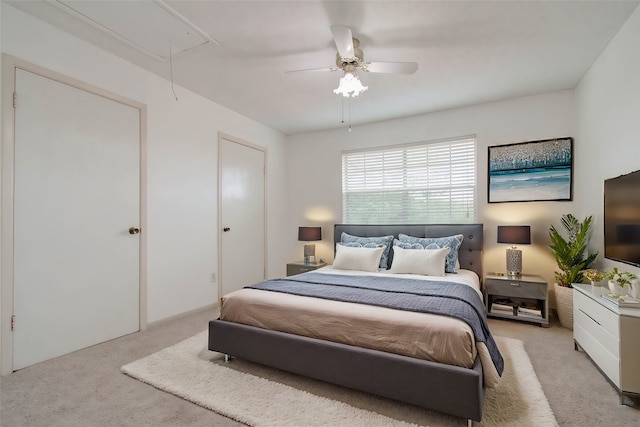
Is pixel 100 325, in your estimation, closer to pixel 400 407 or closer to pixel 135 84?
pixel 135 84

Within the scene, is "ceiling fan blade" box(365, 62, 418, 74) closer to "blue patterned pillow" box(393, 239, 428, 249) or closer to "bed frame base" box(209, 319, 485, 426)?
"blue patterned pillow" box(393, 239, 428, 249)

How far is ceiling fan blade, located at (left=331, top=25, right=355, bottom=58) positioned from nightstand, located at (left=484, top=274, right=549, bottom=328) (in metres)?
2.85

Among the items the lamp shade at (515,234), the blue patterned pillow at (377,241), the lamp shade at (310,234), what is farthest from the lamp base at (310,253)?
the lamp shade at (515,234)

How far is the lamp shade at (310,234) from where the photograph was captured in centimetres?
461

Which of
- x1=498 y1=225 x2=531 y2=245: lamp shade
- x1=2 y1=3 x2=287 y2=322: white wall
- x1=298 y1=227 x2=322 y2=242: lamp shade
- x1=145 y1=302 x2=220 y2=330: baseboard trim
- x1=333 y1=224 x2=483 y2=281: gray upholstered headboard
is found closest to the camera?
x1=2 y1=3 x2=287 y2=322: white wall

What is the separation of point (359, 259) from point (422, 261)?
0.72 m

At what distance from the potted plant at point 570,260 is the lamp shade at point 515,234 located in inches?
9.4

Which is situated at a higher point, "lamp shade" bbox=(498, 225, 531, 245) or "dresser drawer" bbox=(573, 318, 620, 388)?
"lamp shade" bbox=(498, 225, 531, 245)

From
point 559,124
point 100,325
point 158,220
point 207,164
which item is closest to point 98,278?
point 100,325

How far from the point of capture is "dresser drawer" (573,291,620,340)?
6.18 feet

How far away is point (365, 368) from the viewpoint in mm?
1831

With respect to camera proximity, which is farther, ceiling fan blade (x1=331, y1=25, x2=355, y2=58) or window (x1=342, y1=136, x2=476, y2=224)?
window (x1=342, y1=136, x2=476, y2=224)

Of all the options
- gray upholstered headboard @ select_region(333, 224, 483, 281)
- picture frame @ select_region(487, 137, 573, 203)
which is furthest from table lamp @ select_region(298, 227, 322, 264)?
picture frame @ select_region(487, 137, 573, 203)

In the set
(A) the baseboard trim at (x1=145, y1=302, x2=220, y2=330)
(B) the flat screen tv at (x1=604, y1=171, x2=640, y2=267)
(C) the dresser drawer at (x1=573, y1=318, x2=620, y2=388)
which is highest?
(B) the flat screen tv at (x1=604, y1=171, x2=640, y2=267)
